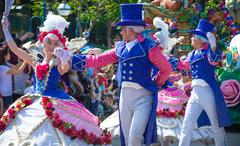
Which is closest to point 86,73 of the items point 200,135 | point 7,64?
point 7,64

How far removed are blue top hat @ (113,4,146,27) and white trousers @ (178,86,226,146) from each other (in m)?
1.80

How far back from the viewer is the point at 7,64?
37.3ft

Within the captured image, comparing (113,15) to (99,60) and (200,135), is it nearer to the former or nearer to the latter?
(200,135)

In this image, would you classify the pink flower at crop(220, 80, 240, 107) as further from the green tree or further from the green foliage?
the green foliage

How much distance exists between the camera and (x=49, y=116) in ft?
23.7

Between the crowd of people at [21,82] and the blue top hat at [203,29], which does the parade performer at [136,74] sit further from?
the crowd of people at [21,82]

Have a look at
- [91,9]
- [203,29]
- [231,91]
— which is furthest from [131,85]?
[91,9]

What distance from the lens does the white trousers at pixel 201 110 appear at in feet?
29.4

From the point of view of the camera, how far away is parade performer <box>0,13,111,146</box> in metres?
7.14

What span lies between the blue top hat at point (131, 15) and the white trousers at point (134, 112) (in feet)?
2.42

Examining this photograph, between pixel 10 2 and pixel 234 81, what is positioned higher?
pixel 10 2

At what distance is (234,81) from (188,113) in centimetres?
342

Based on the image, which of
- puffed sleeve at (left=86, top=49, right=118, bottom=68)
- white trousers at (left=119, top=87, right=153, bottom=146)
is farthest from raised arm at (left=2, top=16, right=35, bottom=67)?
white trousers at (left=119, top=87, right=153, bottom=146)

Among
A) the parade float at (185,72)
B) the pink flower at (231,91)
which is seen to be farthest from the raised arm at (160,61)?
the pink flower at (231,91)
